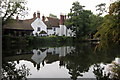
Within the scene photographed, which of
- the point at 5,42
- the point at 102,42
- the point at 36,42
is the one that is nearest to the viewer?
the point at 102,42

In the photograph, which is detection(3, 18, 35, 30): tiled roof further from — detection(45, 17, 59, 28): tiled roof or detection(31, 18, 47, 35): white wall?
detection(45, 17, 59, 28): tiled roof

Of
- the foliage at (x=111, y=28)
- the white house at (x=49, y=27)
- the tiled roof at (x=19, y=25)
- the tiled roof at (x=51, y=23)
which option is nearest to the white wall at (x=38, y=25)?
the white house at (x=49, y=27)

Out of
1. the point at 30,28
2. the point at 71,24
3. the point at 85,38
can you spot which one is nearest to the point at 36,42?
the point at 30,28

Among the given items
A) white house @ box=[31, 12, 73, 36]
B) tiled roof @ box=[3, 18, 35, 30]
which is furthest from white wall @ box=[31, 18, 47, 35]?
tiled roof @ box=[3, 18, 35, 30]

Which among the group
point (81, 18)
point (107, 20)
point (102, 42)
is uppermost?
point (81, 18)

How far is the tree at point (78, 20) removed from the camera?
38912 millimetres

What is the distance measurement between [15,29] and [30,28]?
190 inches

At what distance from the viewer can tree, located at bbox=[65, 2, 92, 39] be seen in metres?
38.9

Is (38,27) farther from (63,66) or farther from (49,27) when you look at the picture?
(63,66)

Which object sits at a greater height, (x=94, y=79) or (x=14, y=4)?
(x=14, y=4)

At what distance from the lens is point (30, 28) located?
37344 millimetres

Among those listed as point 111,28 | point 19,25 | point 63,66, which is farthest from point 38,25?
point 111,28

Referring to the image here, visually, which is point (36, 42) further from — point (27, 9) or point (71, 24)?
point (71, 24)

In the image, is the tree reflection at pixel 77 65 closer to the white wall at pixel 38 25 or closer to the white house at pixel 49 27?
the white house at pixel 49 27
